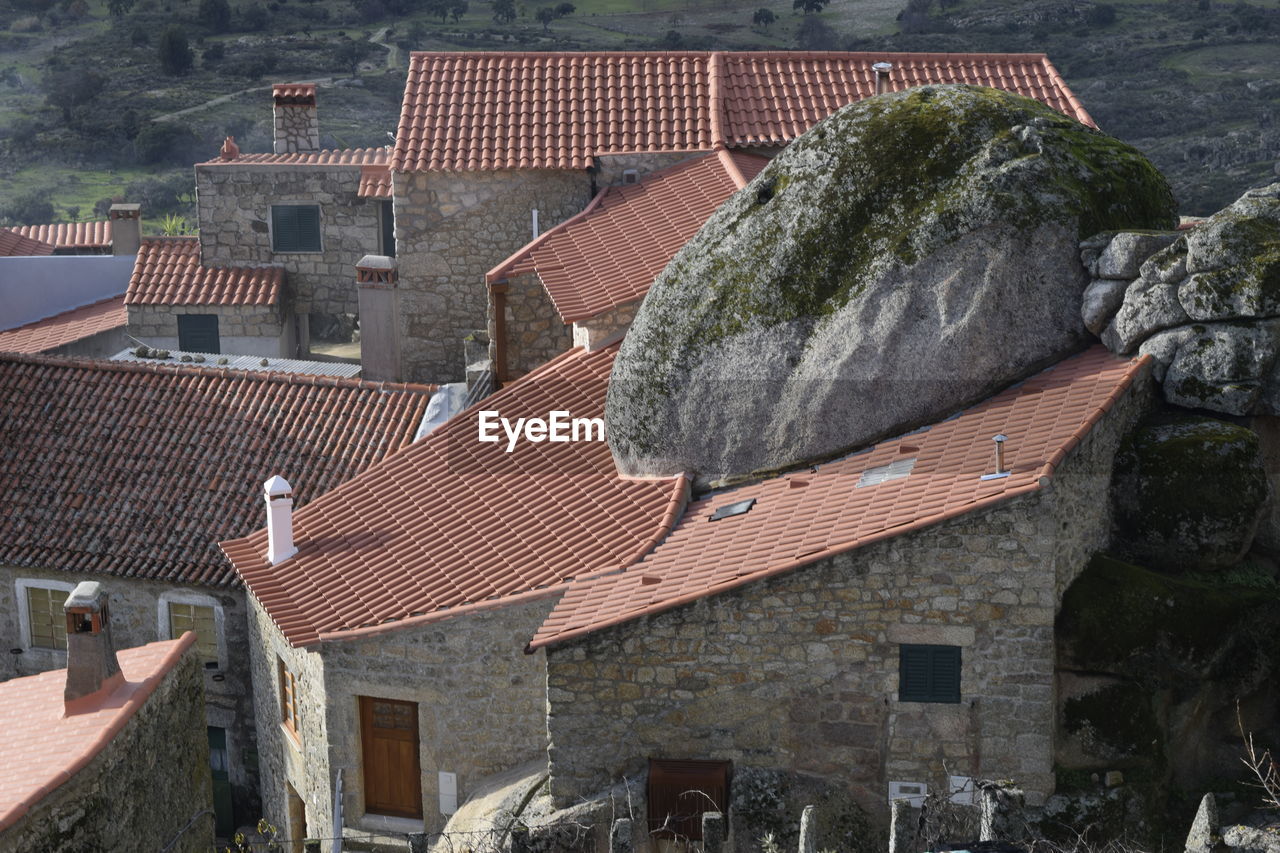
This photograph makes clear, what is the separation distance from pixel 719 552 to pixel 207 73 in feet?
225

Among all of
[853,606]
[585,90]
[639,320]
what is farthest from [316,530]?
[585,90]

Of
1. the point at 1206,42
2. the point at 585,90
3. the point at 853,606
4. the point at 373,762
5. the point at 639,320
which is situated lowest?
the point at 373,762

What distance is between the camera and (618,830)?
14008 millimetres

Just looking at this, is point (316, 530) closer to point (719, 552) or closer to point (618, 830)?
point (719, 552)

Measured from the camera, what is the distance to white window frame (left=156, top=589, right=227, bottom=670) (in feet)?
77.6

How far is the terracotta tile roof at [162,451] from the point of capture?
24062 mm

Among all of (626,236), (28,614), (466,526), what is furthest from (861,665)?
(28,614)

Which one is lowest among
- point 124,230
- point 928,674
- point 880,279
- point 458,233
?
point 928,674

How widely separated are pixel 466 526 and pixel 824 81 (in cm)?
1247

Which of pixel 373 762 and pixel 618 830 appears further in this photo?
pixel 373 762

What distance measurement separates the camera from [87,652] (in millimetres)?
18219

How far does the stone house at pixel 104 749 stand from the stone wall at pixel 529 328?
22.9 ft

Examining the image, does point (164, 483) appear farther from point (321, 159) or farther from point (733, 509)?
point (321, 159)
